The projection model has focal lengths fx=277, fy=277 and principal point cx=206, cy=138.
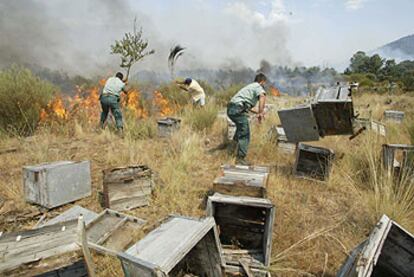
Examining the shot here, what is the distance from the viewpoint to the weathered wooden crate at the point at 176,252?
5.64 feet

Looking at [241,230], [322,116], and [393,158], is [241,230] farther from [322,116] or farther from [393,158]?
[393,158]

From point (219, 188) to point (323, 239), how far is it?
52.2 inches

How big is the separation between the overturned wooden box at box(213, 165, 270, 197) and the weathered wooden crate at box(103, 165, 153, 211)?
118 centimetres

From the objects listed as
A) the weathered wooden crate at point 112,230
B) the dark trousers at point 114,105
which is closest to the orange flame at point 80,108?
the dark trousers at point 114,105

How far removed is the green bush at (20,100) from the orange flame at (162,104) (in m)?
4.06

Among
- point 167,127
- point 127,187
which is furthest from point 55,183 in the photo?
point 167,127

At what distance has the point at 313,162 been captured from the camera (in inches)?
193

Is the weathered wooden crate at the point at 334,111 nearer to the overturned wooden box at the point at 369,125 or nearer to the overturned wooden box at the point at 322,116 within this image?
the overturned wooden box at the point at 322,116

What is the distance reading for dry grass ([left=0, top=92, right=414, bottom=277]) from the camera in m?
3.01

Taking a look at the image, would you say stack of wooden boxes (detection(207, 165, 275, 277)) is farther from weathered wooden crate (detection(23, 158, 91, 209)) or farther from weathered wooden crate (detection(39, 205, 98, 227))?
weathered wooden crate (detection(23, 158, 91, 209))

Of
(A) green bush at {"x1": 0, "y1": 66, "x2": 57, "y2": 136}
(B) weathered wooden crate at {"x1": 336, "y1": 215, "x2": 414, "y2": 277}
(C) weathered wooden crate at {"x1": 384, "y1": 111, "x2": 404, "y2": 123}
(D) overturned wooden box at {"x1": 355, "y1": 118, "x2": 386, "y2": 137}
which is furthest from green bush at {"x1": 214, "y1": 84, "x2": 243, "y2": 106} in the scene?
(B) weathered wooden crate at {"x1": 336, "y1": 215, "x2": 414, "y2": 277}

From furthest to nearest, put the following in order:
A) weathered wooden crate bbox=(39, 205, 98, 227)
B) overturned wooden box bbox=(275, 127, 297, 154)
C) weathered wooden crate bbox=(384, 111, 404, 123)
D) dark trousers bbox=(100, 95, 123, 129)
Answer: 1. weathered wooden crate bbox=(384, 111, 404, 123)
2. dark trousers bbox=(100, 95, 123, 129)
3. overturned wooden box bbox=(275, 127, 297, 154)
4. weathered wooden crate bbox=(39, 205, 98, 227)

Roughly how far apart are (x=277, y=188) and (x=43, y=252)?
10.6 feet

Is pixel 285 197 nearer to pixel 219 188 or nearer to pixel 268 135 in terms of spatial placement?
pixel 219 188
